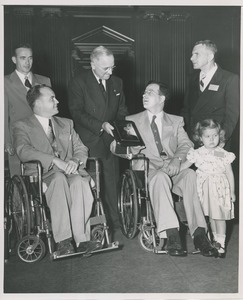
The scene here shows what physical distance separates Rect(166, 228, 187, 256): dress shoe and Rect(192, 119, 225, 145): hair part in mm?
767

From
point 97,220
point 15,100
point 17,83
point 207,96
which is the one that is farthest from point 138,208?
point 17,83

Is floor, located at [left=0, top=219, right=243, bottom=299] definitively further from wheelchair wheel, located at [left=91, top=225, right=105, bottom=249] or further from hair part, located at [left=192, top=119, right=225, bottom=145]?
hair part, located at [left=192, top=119, right=225, bottom=145]

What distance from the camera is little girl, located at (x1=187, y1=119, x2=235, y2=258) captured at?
299 centimetres

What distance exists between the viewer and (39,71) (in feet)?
14.1

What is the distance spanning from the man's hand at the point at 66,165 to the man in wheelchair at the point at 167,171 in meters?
0.41

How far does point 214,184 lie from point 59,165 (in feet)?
3.69

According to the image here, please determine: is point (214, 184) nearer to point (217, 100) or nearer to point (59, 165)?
point (217, 100)

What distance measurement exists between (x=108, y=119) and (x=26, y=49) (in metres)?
0.87

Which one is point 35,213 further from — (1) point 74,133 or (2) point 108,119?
(2) point 108,119

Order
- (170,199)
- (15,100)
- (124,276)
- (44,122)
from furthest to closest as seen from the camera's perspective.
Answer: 1. (15,100)
2. (44,122)
3. (170,199)
4. (124,276)

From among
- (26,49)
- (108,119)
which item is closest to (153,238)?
(108,119)

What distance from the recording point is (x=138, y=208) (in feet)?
9.87

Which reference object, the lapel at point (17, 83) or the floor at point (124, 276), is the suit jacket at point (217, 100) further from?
the lapel at point (17, 83)

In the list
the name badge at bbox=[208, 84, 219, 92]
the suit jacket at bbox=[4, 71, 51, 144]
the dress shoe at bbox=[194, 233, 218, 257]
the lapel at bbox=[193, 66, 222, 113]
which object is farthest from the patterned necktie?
the suit jacket at bbox=[4, 71, 51, 144]
